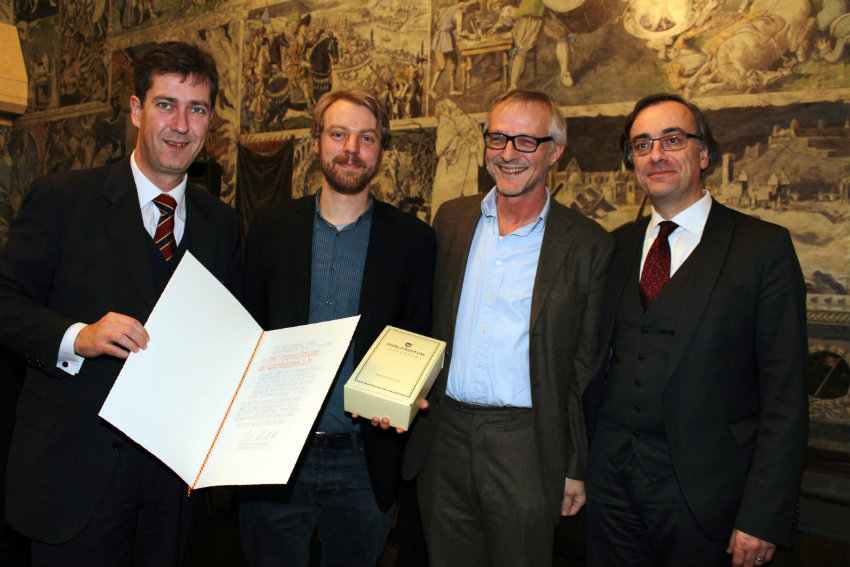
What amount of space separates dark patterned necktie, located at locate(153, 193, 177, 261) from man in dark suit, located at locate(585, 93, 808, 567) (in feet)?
5.56

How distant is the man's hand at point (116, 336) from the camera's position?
65.6 inches

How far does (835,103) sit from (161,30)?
937 cm

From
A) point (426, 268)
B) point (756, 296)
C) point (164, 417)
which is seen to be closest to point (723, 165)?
point (756, 296)

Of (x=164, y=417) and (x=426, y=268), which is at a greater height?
(x=426, y=268)

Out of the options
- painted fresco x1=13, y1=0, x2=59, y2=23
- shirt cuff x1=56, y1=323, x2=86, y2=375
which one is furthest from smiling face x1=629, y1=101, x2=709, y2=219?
painted fresco x1=13, y1=0, x2=59, y2=23

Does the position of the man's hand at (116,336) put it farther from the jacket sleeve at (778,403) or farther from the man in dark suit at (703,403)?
the jacket sleeve at (778,403)

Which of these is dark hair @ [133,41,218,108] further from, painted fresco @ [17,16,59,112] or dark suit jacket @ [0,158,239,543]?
painted fresco @ [17,16,59,112]

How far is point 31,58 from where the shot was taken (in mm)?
11359

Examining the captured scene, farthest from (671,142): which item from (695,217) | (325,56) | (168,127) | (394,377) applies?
(325,56)

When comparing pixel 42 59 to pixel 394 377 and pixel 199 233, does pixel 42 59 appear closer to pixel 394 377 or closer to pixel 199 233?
pixel 199 233

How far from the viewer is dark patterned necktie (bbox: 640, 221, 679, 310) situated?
237 cm

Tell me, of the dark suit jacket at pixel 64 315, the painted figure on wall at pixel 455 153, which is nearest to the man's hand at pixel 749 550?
the dark suit jacket at pixel 64 315

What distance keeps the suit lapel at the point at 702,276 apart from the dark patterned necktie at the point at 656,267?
109mm

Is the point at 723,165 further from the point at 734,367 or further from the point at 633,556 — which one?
the point at 633,556
